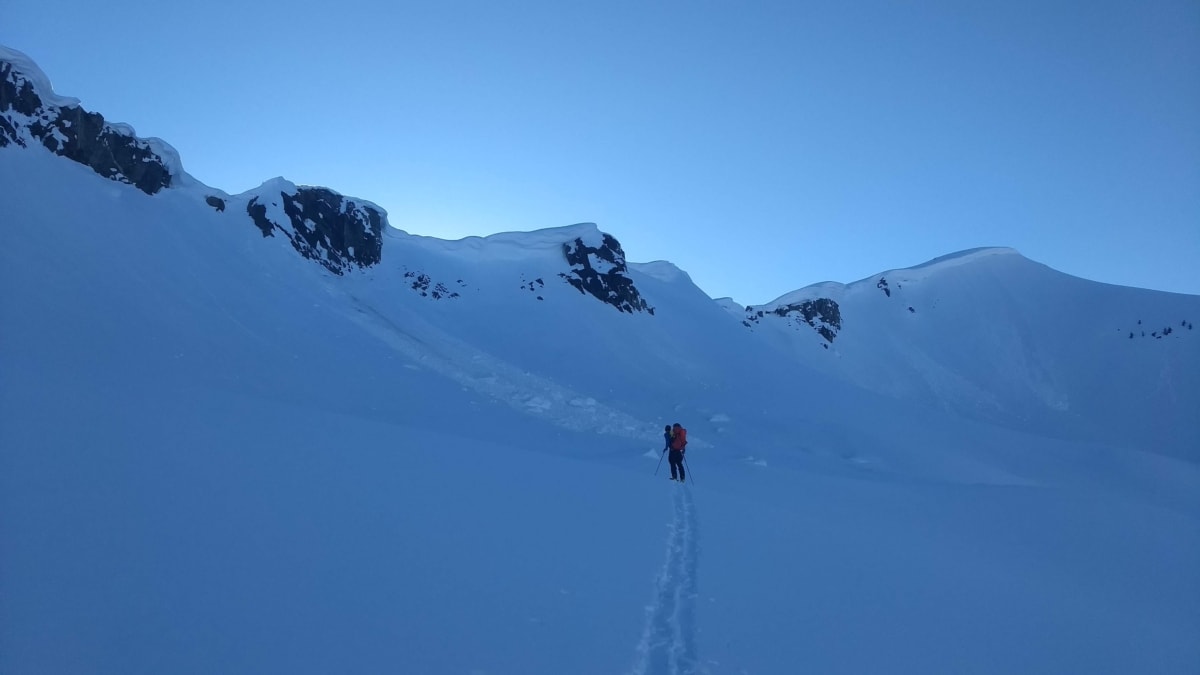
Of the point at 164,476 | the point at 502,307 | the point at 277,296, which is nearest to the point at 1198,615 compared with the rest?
the point at 164,476

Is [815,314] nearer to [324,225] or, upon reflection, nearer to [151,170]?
[324,225]

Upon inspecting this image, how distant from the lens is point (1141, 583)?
1051 cm

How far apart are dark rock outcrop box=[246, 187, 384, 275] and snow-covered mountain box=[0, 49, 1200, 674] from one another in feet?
0.75

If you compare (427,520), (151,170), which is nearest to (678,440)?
(427,520)

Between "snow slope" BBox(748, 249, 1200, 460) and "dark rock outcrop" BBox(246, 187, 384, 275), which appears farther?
"snow slope" BBox(748, 249, 1200, 460)

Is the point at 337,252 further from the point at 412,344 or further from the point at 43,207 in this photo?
the point at 43,207

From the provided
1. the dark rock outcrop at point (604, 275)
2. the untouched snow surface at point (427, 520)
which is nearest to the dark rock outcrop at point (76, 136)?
the untouched snow surface at point (427, 520)

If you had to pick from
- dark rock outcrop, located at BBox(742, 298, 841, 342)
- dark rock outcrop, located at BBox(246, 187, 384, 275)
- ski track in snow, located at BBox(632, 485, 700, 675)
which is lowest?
ski track in snow, located at BBox(632, 485, 700, 675)

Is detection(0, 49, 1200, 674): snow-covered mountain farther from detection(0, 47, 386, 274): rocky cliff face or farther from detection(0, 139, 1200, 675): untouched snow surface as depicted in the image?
detection(0, 47, 386, 274): rocky cliff face

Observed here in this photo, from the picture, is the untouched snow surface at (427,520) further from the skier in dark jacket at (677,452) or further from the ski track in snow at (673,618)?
the skier in dark jacket at (677,452)

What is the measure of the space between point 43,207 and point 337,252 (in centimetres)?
1550

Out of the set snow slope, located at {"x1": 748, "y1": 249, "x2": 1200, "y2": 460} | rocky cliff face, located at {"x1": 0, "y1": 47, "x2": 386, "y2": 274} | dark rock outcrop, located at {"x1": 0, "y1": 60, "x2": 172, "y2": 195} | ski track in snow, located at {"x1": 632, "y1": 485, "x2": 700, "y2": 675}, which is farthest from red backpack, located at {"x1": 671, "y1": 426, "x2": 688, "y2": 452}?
snow slope, located at {"x1": 748, "y1": 249, "x2": 1200, "y2": 460}

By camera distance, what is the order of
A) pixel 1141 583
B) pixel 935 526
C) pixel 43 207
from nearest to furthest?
pixel 1141 583, pixel 935 526, pixel 43 207

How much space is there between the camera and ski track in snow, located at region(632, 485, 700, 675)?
214 inches
